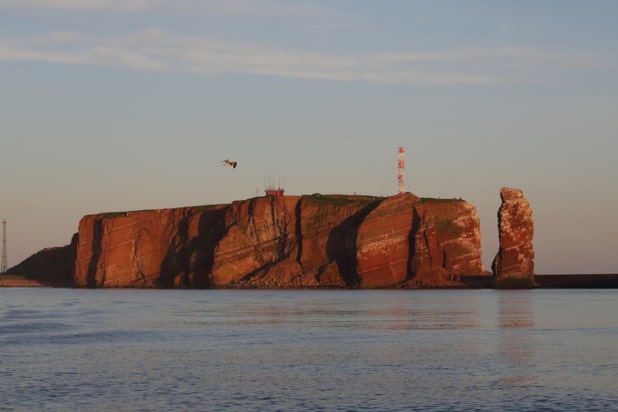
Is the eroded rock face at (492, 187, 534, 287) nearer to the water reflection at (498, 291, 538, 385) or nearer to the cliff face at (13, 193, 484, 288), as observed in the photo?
the cliff face at (13, 193, 484, 288)

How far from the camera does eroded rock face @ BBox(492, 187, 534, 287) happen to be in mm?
156625

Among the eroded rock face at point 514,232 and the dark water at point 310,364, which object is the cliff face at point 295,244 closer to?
the eroded rock face at point 514,232

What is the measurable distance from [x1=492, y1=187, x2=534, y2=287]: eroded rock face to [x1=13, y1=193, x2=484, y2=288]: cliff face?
12244 mm

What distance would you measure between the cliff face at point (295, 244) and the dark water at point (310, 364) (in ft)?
287

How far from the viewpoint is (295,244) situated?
586ft

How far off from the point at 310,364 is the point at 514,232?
382 ft

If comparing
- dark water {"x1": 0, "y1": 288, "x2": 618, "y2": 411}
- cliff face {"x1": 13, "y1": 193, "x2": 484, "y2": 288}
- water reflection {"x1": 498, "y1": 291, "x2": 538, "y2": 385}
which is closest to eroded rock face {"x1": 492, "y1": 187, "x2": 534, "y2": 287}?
cliff face {"x1": 13, "y1": 193, "x2": 484, "y2": 288}

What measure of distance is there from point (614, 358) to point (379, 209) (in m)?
122

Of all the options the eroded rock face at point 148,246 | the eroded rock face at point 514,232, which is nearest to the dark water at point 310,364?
the eroded rock face at point 514,232

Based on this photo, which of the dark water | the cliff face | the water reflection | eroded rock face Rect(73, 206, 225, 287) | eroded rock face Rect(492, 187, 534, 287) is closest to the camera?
the dark water

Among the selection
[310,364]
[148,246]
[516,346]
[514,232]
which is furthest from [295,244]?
[310,364]

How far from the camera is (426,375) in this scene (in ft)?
136

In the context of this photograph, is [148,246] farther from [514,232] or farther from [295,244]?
[514,232]

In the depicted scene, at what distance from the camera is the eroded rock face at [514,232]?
156625mm
